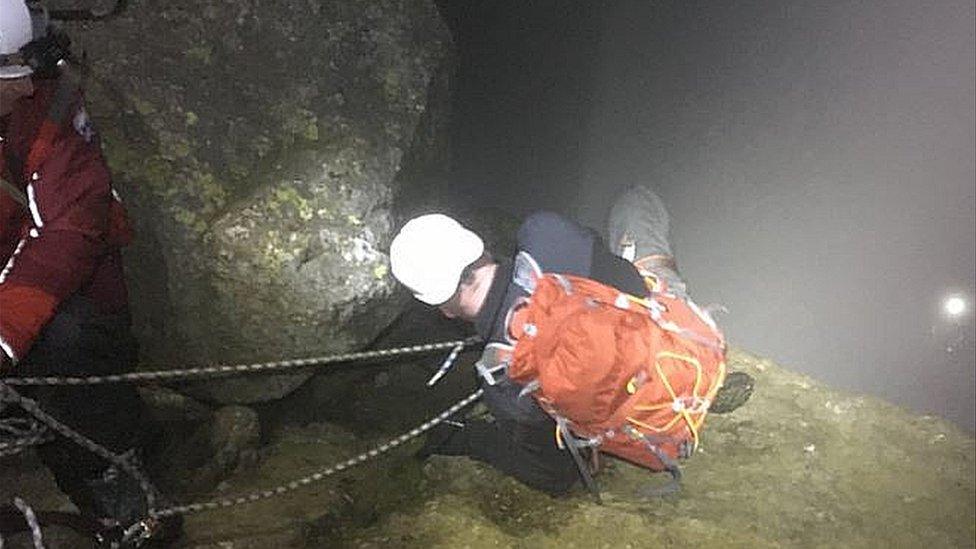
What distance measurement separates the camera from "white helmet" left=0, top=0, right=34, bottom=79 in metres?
2.55

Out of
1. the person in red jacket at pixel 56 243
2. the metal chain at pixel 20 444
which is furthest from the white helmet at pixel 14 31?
the metal chain at pixel 20 444

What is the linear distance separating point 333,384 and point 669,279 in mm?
1961

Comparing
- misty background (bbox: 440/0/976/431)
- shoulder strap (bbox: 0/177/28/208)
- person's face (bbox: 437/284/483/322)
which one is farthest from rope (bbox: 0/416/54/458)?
misty background (bbox: 440/0/976/431)

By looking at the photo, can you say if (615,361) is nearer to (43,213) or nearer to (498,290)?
(498,290)

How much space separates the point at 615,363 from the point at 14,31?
2.27 meters

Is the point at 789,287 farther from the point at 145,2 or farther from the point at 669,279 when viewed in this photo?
the point at 145,2

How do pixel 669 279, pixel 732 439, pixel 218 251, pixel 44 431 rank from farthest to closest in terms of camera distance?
pixel 669 279 < pixel 732 439 < pixel 218 251 < pixel 44 431

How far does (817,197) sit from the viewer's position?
6344 millimetres

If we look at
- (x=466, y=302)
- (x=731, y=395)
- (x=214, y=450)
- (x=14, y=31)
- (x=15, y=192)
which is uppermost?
(x=14, y=31)

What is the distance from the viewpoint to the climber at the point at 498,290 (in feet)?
10.8

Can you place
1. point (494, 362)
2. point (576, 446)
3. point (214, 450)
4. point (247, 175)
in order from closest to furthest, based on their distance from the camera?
point (494, 362) → point (576, 446) → point (214, 450) → point (247, 175)

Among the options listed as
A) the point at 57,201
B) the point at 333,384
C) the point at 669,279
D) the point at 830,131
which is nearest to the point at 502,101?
the point at 830,131

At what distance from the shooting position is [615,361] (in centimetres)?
302

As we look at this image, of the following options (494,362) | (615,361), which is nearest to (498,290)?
(494,362)
